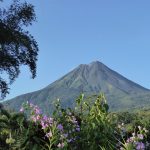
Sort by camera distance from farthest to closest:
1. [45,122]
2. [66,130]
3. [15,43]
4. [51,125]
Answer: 1. [15,43]
2. [66,130]
3. [45,122]
4. [51,125]

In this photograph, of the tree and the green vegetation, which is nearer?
the green vegetation

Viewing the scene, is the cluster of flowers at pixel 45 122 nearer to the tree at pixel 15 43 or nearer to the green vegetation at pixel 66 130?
the green vegetation at pixel 66 130

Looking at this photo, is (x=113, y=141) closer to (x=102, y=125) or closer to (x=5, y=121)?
(x=102, y=125)

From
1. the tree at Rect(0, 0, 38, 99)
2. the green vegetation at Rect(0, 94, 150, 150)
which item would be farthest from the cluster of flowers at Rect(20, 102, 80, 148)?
the tree at Rect(0, 0, 38, 99)

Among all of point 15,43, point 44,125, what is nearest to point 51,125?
point 44,125

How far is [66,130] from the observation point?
7.00m

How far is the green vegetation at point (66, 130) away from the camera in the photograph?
21.1 ft

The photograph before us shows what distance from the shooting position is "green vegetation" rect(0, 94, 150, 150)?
6.44 metres

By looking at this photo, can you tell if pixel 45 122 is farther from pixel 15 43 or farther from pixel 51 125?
pixel 15 43

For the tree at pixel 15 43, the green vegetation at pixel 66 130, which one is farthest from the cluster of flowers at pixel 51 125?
the tree at pixel 15 43

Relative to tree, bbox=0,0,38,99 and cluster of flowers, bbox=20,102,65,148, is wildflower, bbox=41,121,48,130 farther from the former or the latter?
tree, bbox=0,0,38,99

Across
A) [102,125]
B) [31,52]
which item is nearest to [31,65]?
[31,52]

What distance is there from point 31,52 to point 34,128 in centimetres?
4030

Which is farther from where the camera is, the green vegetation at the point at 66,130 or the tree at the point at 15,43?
the tree at the point at 15,43
